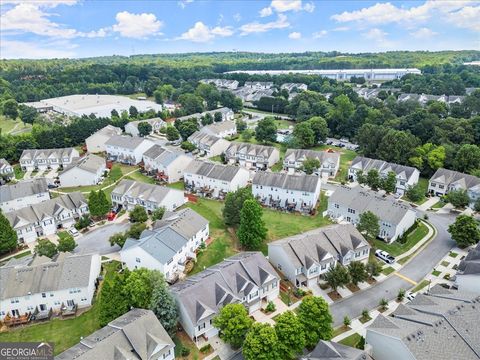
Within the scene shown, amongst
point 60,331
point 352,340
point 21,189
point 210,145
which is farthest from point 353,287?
point 21,189

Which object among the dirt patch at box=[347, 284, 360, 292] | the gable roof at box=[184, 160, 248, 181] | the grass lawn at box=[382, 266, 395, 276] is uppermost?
the gable roof at box=[184, 160, 248, 181]

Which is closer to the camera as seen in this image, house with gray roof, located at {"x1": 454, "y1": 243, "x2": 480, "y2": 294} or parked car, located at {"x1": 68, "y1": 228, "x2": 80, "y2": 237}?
house with gray roof, located at {"x1": 454, "y1": 243, "x2": 480, "y2": 294}

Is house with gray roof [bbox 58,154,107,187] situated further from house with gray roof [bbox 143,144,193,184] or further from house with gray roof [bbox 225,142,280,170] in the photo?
house with gray roof [bbox 225,142,280,170]

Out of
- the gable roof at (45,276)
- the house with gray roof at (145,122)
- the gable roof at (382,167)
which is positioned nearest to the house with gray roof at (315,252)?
the gable roof at (45,276)

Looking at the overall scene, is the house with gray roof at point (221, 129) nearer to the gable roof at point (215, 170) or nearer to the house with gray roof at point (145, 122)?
the house with gray roof at point (145, 122)

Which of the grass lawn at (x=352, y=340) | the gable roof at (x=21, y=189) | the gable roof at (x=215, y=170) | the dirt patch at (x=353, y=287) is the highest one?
the gable roof at (x=215, y=170)

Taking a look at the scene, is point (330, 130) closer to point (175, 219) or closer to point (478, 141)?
point (478, 141)

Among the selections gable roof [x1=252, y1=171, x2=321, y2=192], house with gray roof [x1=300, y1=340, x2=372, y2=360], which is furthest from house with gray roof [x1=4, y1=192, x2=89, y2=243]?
house with gray roof [x1=300, y1=340, x2=372, y2=360]
